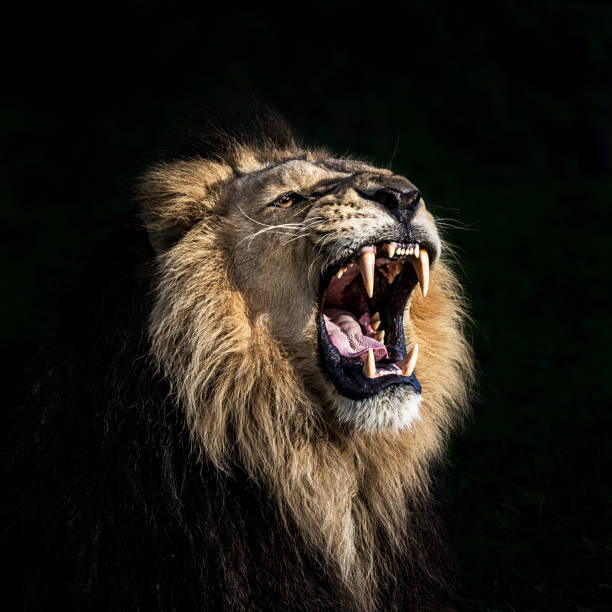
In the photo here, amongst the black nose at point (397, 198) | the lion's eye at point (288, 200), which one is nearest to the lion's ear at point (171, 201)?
the lion's eye at point (288, 200)

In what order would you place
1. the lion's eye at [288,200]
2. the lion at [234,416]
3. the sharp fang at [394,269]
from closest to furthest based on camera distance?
the lion at [234,416] → the lion's eye at [288,200] → the sharp fang at [394,269]

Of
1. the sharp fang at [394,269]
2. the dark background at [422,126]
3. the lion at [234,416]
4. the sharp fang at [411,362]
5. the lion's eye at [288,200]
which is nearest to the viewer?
the lion at [234,416]

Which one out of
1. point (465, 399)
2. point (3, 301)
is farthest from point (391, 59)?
point (465, 399)

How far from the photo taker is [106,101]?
1223 centimetres

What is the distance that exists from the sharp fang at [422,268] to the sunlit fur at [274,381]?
0.87 feet

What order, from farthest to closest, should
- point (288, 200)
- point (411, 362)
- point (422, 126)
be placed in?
point (422, 126) < point (288, 200) < point (411, 362)

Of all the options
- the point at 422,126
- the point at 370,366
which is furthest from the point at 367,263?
the point at 422,126

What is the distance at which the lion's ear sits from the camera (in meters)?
2.78

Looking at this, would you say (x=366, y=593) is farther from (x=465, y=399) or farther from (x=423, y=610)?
(x=465, y=399)

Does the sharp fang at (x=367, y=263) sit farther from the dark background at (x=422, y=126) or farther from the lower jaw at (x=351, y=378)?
the dark background at (x=422, y=126)

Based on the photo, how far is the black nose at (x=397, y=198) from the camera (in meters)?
2.61

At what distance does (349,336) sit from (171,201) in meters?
0.77

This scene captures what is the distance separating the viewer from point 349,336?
9.56 ft

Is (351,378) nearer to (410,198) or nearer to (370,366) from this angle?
(370,366)
